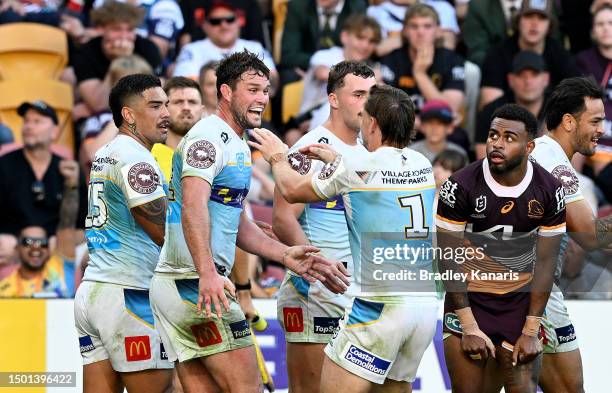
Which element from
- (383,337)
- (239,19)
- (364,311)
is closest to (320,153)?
(364,311)

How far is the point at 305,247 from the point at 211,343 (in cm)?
94

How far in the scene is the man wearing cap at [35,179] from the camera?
44.3 feet

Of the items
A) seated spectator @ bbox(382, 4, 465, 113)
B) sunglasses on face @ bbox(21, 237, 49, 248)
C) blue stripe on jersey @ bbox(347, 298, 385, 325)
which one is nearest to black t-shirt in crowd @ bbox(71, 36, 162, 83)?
sunglasses on face @ bbox(21, 237, 49, 248)

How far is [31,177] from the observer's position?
44.7ft

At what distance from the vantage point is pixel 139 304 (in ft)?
28.8

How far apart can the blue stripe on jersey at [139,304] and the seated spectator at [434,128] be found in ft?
19.1

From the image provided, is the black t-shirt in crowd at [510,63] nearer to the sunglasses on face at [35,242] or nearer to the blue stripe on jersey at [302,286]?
the sunglasses on face at [35,242]

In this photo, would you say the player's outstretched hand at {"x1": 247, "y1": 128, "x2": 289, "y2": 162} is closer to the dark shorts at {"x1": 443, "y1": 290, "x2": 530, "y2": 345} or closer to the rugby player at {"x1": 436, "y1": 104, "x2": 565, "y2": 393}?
the rugby player at {"x1": 436, "y1": 104, "x2": 565, "y2": 393}

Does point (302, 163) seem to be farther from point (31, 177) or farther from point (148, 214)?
point (31, 177)

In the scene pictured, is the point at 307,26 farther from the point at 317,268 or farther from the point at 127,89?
the point at 317,268

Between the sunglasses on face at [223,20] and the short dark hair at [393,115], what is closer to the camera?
the short dark hair at [393,115]

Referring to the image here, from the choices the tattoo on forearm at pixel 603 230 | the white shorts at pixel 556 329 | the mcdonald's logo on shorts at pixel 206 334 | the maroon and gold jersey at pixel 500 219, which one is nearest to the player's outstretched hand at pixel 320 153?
the maroon and gold jersey at pixel 500 219

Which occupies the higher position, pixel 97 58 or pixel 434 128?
pixel 97 58

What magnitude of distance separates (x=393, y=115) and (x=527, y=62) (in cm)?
691
